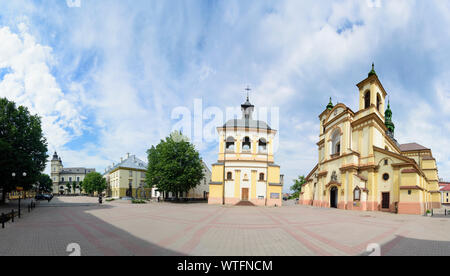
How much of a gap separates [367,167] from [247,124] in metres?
17.9

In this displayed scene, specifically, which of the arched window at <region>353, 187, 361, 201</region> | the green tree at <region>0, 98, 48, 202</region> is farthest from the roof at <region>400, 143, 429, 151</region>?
the green tree at <region>0, 98, 48, 202</region>

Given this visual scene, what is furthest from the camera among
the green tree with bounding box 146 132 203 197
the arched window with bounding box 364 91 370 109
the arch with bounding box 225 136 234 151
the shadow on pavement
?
the arch with bounding box 225 136 234 151

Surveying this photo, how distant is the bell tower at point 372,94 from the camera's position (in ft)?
93.6

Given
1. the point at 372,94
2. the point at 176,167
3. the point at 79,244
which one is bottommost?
the point at 79,244

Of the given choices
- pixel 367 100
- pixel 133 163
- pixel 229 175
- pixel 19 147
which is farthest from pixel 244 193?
pixel 133 163

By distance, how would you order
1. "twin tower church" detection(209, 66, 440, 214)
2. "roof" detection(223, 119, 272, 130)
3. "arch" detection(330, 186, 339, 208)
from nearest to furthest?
"twin tower church" detection(209, 66, 440, 214) < "arch" detection(330, 186, 339, 208) < "roof" detection(223, 119, 272, 130)

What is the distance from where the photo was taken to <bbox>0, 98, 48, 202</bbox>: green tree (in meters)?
21.5

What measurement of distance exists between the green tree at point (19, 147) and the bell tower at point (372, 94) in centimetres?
4201

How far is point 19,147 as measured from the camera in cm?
2345

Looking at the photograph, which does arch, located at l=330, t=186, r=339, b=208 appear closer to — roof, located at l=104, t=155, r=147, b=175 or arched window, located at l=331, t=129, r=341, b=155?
arched window, located at l=331, t=129, r=341, b=155

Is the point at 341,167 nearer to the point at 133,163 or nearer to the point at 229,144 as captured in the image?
the point at 229,144

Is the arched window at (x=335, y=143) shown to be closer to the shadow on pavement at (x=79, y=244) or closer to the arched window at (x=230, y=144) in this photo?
the arched window at (x=230, y=144)

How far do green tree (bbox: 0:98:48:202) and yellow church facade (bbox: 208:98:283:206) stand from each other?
72.1 ft
